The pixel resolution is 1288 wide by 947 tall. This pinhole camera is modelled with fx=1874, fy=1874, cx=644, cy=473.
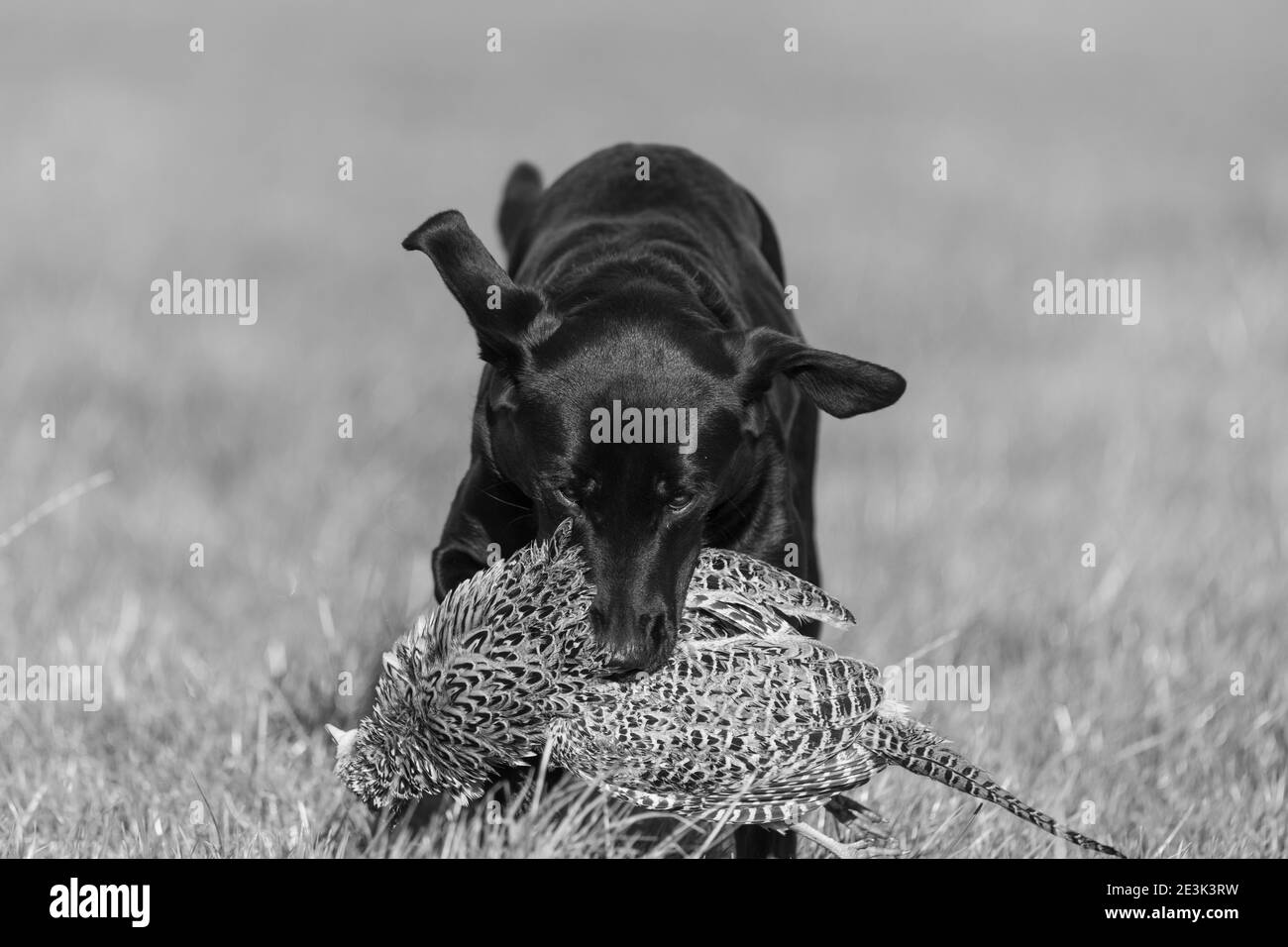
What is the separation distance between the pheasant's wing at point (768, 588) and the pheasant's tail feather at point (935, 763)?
244 millimetres

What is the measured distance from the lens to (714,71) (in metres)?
16.8

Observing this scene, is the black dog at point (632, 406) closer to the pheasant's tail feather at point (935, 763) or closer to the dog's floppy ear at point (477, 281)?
the dog's floppy ear at point (477, 281)

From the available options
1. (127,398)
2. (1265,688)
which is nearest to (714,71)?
(127,398)

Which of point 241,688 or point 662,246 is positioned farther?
point 241,688

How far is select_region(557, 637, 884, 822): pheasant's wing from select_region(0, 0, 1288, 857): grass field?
0.30 metres

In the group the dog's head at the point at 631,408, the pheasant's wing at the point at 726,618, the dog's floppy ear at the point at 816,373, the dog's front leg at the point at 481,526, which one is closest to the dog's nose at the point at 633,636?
the dog's head at the point at 631,408

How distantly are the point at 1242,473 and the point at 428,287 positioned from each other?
5.08 meters

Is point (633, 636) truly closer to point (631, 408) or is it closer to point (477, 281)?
point (631, 408)

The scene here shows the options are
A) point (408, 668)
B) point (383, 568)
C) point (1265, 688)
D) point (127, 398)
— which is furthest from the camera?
point (127, 398)

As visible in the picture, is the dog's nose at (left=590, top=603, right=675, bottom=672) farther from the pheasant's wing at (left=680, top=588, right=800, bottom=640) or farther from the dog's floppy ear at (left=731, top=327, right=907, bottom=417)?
the dog's floppy ear at (left=731, top=327, right=907, bottom=417)

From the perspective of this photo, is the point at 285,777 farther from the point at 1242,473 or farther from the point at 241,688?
the point at 1242,473

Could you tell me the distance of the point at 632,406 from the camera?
368 centimetres

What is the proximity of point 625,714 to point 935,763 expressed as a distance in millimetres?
626
